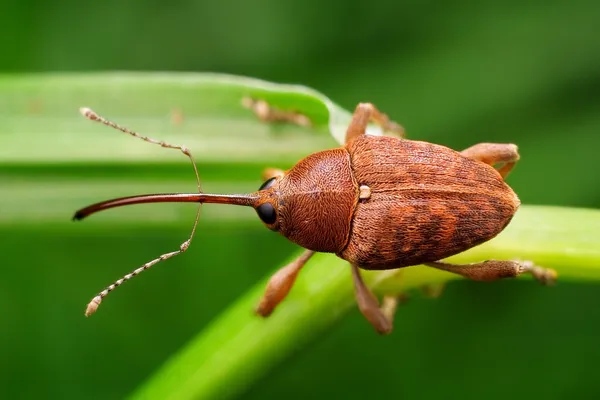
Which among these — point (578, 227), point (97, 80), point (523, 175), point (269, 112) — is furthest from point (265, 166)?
point (523, 175)

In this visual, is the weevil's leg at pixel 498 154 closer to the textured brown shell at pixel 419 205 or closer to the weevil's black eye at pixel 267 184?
the textured brown shell at pixel 419 205

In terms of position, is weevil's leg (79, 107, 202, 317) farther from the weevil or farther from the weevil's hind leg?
the weevil's hind leg

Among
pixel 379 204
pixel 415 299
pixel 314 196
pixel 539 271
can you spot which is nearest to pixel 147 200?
pixel 314 196

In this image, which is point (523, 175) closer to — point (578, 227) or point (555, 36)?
point (555, 36)

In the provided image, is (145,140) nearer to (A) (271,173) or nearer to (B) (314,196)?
(A) (271,173)

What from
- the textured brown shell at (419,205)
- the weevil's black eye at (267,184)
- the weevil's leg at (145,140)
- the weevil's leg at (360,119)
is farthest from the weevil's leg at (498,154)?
the weevil's leg at (145,140)

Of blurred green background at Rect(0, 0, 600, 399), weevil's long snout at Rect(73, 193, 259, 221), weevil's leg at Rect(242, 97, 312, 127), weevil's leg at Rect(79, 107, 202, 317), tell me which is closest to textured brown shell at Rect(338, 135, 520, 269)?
weevil's leg at Rect(242, 97, 312, 127)
